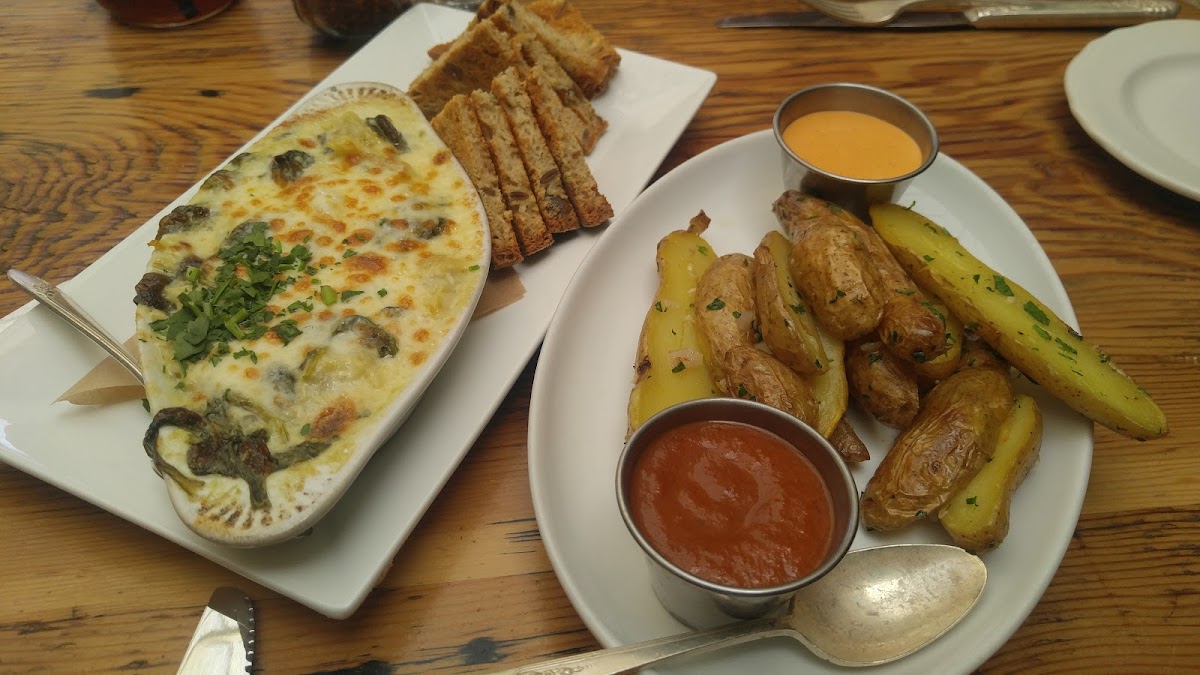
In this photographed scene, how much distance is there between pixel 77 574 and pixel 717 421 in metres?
1.62

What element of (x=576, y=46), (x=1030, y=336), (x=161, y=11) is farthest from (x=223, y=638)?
(x=161, y=11)

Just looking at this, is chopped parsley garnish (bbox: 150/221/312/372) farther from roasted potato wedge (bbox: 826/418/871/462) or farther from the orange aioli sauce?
the orange aioli sauce

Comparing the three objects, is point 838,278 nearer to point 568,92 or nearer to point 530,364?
point 530,364

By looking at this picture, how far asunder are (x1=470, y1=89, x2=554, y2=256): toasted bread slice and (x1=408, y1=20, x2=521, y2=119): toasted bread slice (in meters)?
0.29

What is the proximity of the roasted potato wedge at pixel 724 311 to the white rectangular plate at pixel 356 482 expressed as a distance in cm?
51

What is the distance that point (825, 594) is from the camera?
159 cm

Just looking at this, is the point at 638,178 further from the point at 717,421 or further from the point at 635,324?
the point at 717,421

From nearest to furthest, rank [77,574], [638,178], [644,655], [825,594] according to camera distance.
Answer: [644,655] → [825,594] → [77,574] → [638,178]

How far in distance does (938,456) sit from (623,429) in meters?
0.80

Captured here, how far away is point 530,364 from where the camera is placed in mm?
2227

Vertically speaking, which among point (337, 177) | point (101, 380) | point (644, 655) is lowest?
point (644, 655)

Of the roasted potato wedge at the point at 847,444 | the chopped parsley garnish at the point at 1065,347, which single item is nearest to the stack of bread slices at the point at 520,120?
the roasted potato wedge at the point at 847,444

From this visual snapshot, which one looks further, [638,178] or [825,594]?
[638,178]

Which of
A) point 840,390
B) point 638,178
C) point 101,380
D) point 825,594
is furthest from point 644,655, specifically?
point 638,178
